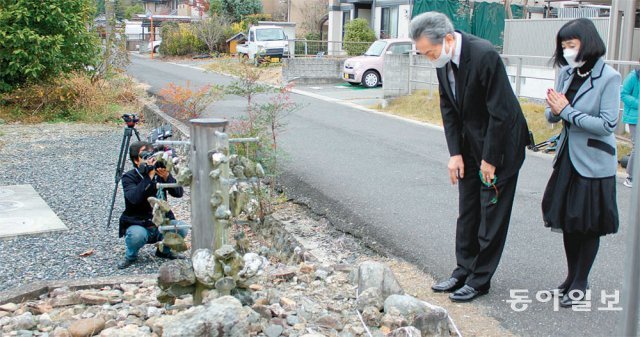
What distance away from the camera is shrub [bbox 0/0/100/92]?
1447cm

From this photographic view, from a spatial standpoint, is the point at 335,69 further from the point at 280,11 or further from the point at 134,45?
the point at 134,45

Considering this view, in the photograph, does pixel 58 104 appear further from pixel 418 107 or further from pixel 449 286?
pixel 449 286

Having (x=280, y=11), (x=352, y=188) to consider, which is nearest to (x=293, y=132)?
(x=352, y=188)

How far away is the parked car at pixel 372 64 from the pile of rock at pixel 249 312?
18244 mm

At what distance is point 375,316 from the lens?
13.2 ft

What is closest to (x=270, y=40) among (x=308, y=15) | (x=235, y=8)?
(x=308, y=15)

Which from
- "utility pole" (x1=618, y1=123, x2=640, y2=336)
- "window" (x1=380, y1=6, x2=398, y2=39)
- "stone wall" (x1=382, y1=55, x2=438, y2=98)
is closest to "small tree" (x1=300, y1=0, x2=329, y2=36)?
"window" (x1=380, y1=6, x2=398, y2=39)

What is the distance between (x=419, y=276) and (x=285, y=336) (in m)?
1.66

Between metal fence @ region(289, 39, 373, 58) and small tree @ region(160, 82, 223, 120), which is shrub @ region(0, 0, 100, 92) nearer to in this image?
small tree @ region(160, 82, 223, 120)

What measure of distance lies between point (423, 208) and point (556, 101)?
3.16 metres

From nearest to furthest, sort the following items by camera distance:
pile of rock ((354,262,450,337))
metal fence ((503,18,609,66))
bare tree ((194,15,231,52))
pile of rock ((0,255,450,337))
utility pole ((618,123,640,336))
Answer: utility pole ((618,123,640,336)) < pile of rock ((0,255,450,337)) < pile of rock ((354,262,450,337)) < metal fence ((503,18,609,66)) < bare tree ((194,15,231,52))

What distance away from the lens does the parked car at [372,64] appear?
22.4 meters

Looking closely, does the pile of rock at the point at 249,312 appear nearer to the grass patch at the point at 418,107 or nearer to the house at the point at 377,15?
the grass patch at the point at 418,107

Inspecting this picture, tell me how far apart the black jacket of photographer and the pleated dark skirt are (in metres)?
2.88
